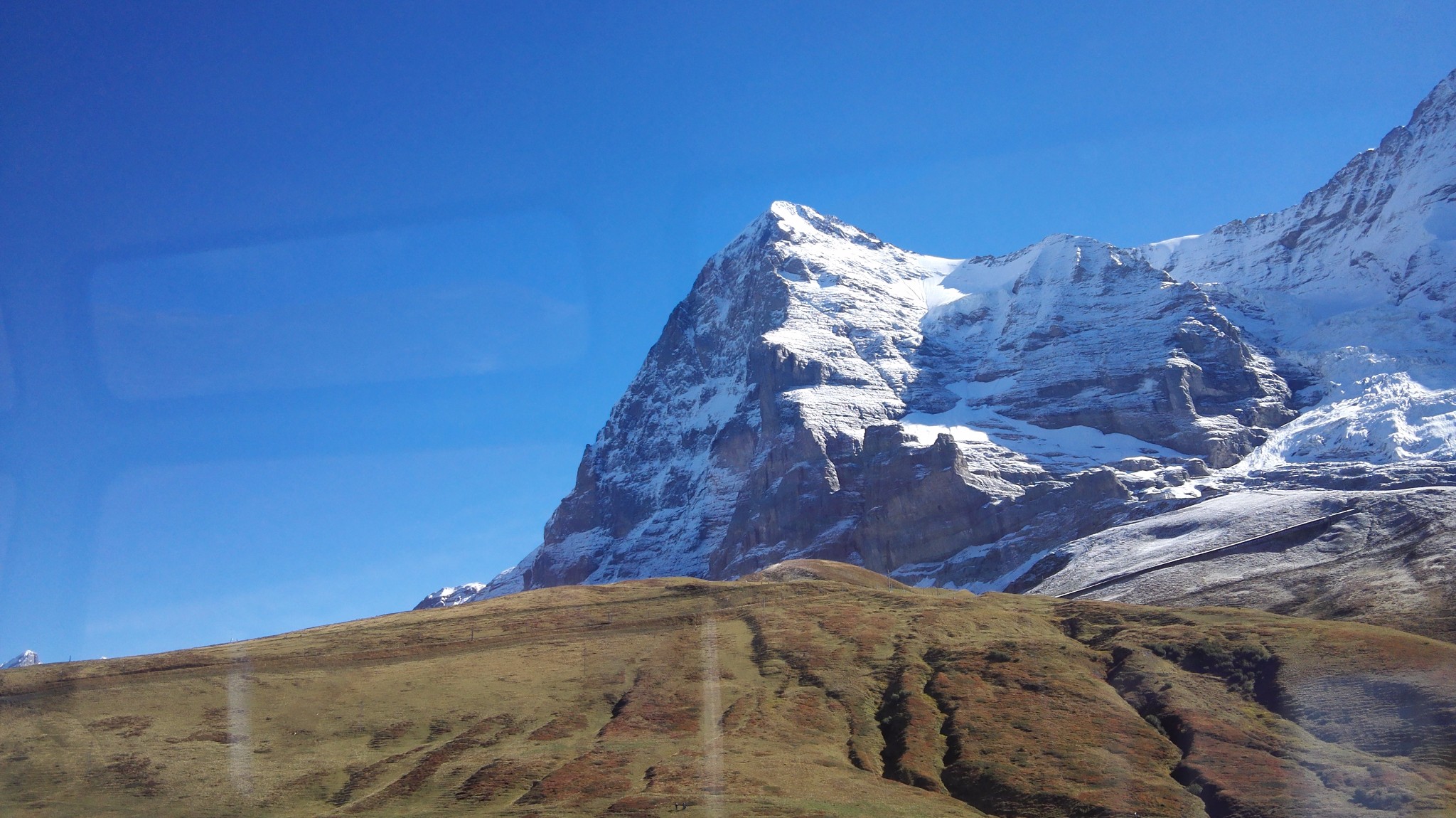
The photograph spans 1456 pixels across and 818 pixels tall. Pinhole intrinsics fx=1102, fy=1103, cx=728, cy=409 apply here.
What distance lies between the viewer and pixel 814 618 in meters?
116

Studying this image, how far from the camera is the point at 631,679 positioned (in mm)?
93938

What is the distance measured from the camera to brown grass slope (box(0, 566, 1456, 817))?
2571 inches

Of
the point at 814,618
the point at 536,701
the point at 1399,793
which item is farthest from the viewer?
the point at 814,618

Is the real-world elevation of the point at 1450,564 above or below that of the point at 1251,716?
above

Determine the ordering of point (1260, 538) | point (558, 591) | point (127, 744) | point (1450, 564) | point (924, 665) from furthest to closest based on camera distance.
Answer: point (1260, 538) → point (558, 591) → point (1450, 564) → point (924, 665) → point (127, 744)

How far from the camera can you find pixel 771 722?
80625 mm

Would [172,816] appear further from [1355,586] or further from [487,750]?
[1355,586]

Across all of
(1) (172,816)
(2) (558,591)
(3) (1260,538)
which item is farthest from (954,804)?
(3) (1260,538)

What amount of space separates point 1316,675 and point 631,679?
53.6 metres

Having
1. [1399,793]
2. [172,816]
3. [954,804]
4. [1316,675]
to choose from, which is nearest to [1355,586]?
[1316,675]

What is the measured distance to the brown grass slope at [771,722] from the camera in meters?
65.3

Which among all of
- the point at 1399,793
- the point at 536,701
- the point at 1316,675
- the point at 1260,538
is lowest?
the point at 1399,793

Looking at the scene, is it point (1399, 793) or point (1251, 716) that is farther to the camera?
point (1251, 716)

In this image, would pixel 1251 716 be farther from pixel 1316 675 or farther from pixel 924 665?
pixel 924 665
